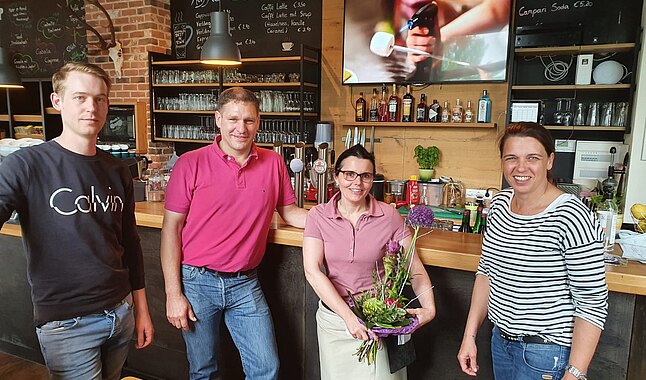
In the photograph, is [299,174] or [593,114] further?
[593,114]

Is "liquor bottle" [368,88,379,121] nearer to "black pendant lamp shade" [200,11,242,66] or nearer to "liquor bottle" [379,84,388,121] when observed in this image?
"liquor bottle" [379,84,388,121]

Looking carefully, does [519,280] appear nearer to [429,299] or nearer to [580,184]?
[429,299]

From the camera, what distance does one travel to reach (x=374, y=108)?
4.89 meters

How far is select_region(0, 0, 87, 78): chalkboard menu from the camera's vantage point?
6.03 metres

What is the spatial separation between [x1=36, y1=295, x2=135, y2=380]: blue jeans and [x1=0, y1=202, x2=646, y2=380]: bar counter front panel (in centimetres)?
84

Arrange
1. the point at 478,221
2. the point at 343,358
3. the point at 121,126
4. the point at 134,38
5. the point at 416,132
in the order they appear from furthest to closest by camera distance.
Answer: the point at 121,126, the point at 134,38, the point at 416,132, the point at 478,221, the point at 343,358

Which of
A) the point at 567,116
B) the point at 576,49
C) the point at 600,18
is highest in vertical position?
the point at 600,18

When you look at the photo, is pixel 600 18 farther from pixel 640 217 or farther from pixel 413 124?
pixel 640 217

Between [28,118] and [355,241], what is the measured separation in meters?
6.28

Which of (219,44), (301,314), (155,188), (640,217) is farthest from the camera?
(219,44)

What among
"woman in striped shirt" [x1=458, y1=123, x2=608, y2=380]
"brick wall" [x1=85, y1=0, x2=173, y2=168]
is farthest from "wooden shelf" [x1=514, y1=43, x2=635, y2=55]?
"brick wall" [x1=85, y1=0, x2=173, y2=168]

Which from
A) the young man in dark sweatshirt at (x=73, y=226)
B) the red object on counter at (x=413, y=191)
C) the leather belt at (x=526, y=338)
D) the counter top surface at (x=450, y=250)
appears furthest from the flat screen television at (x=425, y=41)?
the young man in dark sweatshirt at (x=73, y=226)

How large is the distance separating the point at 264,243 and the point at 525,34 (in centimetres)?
315

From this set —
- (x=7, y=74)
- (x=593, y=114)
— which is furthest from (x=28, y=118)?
(x=593, y=114)
